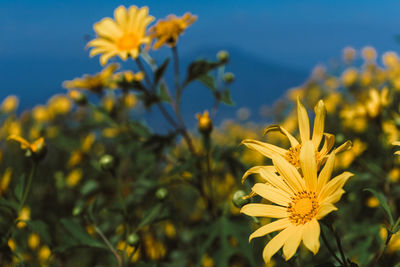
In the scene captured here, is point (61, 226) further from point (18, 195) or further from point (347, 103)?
point (347, 103)

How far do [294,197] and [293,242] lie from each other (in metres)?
0.17

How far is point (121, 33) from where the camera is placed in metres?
1.75

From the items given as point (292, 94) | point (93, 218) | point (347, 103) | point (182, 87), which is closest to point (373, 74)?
point (347, 103)

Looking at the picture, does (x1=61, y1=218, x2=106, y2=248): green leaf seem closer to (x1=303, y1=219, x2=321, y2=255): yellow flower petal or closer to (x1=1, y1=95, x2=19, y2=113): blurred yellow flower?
(x1=303, y1=219, x2=321, y2=255): yellow flower petal

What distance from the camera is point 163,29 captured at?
172cm

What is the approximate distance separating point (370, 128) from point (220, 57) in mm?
1855

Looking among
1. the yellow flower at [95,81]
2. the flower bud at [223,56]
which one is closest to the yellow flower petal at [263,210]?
the flower bud at [223,56]

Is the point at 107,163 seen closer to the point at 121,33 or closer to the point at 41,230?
the point at 41,230

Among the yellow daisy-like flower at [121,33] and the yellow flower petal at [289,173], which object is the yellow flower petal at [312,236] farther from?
the yellow daisy-like flower at [121,33]

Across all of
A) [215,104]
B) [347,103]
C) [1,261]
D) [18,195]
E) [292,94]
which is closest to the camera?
[18,195]

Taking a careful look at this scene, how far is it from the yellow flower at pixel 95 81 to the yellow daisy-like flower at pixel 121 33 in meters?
0.61

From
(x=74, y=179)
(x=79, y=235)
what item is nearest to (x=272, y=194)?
(x=79, y=235)

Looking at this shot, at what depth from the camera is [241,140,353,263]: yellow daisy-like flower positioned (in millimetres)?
736

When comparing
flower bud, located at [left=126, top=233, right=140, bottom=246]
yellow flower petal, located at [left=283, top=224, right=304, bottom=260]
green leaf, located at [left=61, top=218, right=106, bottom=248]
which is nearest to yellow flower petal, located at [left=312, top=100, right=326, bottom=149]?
yellow flower petal, located at [left=283, top=224, right=304, bottom=260]
